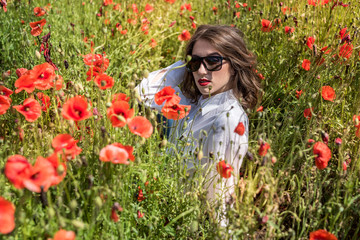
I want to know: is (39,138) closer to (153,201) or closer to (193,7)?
(153,201)

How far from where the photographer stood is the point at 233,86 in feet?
8.59

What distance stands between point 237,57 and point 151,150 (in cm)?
108

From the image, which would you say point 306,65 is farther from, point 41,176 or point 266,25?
point 41,176

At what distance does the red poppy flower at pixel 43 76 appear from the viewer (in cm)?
183

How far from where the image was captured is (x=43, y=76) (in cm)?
188

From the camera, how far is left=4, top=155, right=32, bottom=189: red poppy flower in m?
1.17

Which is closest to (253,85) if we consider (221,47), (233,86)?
(233,86)

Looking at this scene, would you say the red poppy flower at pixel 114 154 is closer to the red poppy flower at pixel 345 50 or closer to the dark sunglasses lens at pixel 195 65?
the dark sunglasses lens at pixel 195 65

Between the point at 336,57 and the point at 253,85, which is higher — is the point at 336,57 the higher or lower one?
the higher one

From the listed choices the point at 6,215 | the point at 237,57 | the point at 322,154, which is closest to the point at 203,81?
the point at 237,57

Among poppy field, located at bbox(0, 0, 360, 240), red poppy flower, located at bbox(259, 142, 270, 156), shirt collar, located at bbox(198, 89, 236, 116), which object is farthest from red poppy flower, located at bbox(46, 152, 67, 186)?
shirt collar, located at bbox(198, 89, 236, 116)

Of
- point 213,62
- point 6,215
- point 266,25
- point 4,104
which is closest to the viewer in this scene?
point 6,215

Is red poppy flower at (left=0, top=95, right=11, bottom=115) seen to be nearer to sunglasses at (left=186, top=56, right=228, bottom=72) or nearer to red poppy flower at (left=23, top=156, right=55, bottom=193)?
red poppy flower at (left=23, top=156, right=55, bottom=193)

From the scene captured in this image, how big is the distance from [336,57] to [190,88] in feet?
4.09
